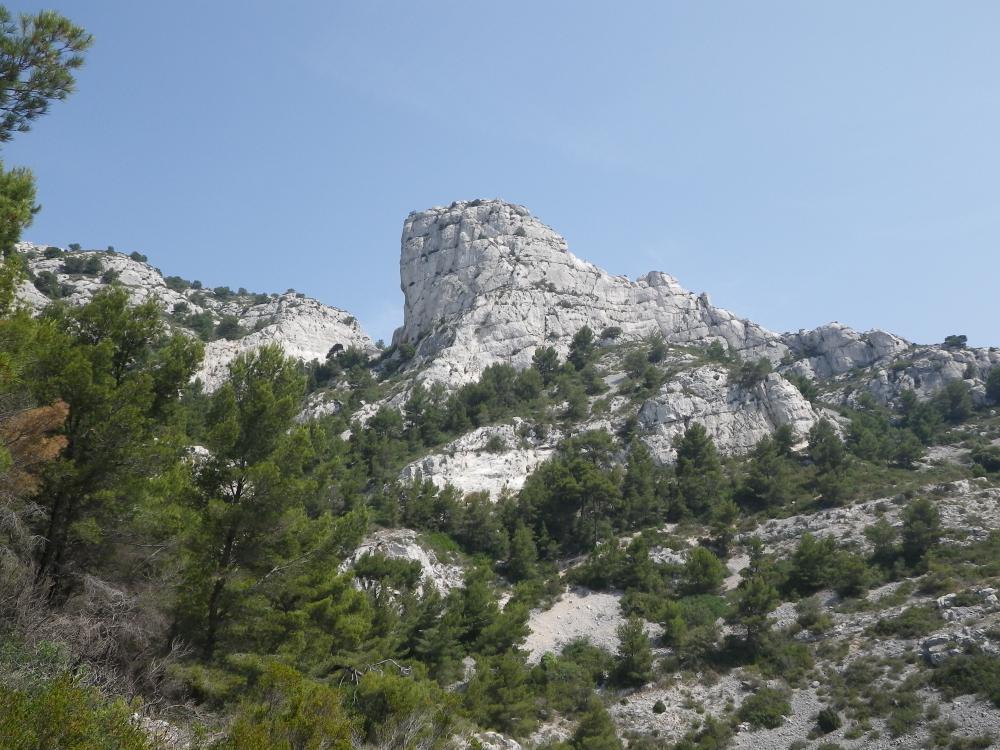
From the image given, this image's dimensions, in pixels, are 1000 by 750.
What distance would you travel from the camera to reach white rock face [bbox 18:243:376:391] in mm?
76625

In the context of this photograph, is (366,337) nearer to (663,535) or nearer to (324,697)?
(663,535)

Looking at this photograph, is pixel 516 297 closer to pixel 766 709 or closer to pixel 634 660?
pixel 634 660

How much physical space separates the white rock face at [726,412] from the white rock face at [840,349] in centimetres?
2726

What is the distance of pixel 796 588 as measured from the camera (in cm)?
3475

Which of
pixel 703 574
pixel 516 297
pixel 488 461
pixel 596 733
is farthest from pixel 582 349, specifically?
pixel 596 733

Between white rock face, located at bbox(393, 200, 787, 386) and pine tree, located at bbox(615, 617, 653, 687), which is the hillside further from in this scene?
white rock face, located at bbox(393, 200, 787, 386)

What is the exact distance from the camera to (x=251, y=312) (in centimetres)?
9400

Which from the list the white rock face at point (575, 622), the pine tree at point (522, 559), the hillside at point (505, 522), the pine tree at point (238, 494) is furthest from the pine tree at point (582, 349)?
the pine tree at point (238, 494)

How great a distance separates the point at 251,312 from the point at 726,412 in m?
67.7

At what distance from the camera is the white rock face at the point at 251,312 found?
7662cm

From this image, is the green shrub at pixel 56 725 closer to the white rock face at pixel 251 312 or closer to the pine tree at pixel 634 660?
the pine tree at pixel 634 660

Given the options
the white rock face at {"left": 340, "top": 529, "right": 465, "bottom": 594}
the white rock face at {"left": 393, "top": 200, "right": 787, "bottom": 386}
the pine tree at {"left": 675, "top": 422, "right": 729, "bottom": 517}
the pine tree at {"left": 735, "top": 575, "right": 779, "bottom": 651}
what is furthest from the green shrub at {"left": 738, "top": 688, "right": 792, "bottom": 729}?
the white rock face at {"left": 393, "top": 200, "right": 787, "bottom": 386}

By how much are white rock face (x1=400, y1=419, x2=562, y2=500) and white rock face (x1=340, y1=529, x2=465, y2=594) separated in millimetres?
7553

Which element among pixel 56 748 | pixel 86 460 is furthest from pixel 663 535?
pixel 56 748
